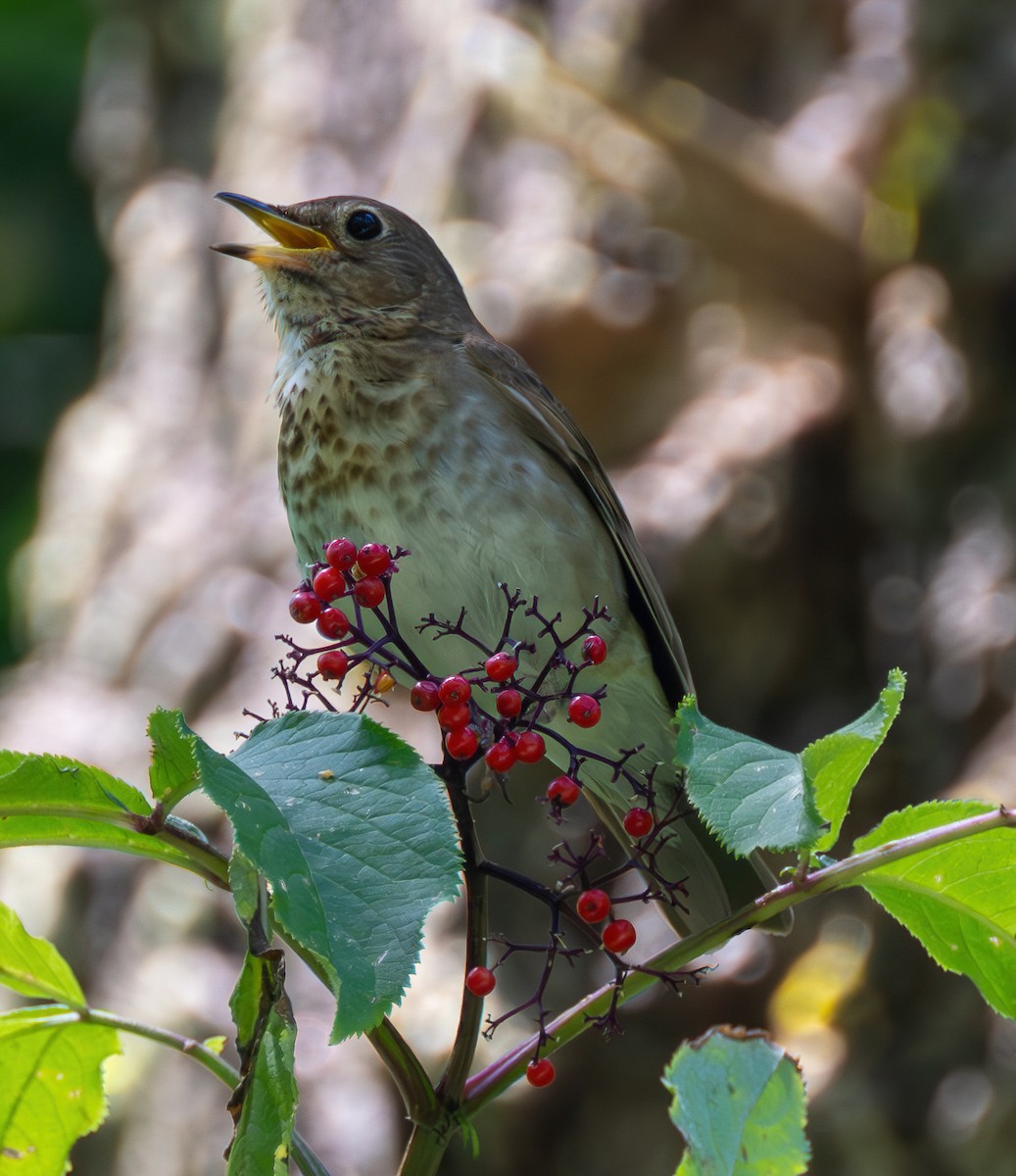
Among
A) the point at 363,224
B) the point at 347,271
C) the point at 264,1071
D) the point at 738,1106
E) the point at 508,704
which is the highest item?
the point at 363,224

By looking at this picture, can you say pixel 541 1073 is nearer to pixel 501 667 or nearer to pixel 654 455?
pixel 501 667

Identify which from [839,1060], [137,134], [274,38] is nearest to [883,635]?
[839,1060]

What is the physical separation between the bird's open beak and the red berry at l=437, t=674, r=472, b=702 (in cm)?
148

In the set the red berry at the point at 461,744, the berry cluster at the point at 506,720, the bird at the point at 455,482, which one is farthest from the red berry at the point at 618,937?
the bird at the point at 455,482

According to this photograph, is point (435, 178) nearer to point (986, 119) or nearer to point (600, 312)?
point (600, 312)

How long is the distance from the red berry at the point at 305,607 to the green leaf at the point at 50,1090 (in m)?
0.47

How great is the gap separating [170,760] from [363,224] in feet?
7.42

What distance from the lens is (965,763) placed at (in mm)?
4480

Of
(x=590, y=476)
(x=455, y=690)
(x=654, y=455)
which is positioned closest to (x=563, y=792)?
(x=455, y=690)

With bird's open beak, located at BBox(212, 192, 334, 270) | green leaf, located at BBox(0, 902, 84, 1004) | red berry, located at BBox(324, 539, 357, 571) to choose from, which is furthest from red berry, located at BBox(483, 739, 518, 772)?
bird's open beak, located at BBox(212, 192, 334, 270)

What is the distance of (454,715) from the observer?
1418 mm

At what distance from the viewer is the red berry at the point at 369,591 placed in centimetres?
152

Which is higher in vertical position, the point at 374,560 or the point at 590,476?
the point at 590,476

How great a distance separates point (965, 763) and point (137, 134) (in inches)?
222
